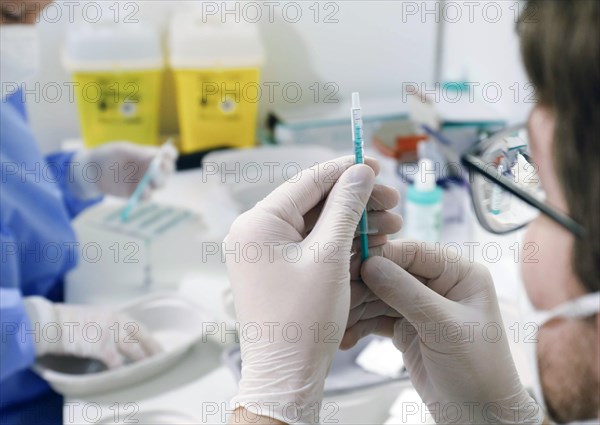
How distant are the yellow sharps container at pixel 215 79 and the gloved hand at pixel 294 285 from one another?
45.9 inches

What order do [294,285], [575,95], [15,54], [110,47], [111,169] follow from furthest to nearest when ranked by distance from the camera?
[110,47] < [111,169] < [15,54] < [294,285] < [575,95]

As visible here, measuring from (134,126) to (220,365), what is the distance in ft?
3.27

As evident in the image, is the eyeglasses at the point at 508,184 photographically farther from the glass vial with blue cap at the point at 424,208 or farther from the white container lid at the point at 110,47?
the white container lid at the point at 110,47

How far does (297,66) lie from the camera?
208 centimetres

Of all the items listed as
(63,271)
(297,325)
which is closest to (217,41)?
(63,271)

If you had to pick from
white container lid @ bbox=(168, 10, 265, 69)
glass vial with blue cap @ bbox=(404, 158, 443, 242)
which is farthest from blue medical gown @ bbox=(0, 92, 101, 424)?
glass vial with blue cap @ bbox=(404, 158, 443, 242)

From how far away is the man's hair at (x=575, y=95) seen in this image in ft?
1.86

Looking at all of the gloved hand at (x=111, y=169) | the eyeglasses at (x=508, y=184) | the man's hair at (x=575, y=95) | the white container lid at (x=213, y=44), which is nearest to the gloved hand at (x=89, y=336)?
the gloved hand at (x=111, y=169)

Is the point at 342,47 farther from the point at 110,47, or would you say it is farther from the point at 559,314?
the point at 559,314

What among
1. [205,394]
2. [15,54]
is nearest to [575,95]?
[205,394]

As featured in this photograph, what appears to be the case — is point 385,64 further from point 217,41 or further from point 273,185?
point 273,185

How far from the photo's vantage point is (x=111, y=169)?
1.72 m

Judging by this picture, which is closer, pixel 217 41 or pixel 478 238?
pixel 478 238

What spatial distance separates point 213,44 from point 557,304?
144 cm
